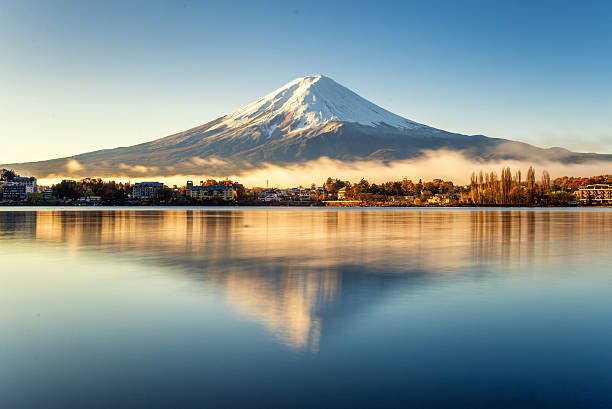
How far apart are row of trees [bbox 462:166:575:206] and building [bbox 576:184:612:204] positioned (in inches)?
1386

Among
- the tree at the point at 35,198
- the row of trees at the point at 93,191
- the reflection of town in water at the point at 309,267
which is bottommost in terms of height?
the reflection of town in water at the point at 309,267

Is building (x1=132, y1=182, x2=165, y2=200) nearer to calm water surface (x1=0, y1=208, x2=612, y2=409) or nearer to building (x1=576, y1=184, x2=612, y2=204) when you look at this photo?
building (x1=576, y1=184, x2=612, y2=204)

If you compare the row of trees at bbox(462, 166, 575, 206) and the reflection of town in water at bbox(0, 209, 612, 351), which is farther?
the row of trees at bbox(462, 166, 575, 206)

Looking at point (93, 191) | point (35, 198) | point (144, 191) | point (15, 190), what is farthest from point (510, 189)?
point (15, 190)

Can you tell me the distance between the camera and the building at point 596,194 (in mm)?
175625

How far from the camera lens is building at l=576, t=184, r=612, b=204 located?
176 meters

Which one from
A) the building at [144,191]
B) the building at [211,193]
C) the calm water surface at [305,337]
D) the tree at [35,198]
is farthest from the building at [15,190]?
the calm water surface at [305,337]

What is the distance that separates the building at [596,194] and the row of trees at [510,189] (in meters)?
35.2

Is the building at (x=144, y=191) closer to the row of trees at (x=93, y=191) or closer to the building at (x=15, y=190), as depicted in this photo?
the row of trees at (x=93, y=191)

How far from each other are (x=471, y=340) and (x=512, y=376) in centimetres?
129

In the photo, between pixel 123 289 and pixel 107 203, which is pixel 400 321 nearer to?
pixel 123 289

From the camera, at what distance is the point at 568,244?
68.8 feet

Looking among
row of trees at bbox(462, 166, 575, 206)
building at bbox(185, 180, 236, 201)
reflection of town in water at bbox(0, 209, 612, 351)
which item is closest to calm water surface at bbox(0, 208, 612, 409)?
reflection of town in water at bbox(0, 209, 612, 351)

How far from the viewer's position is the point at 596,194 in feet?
587
